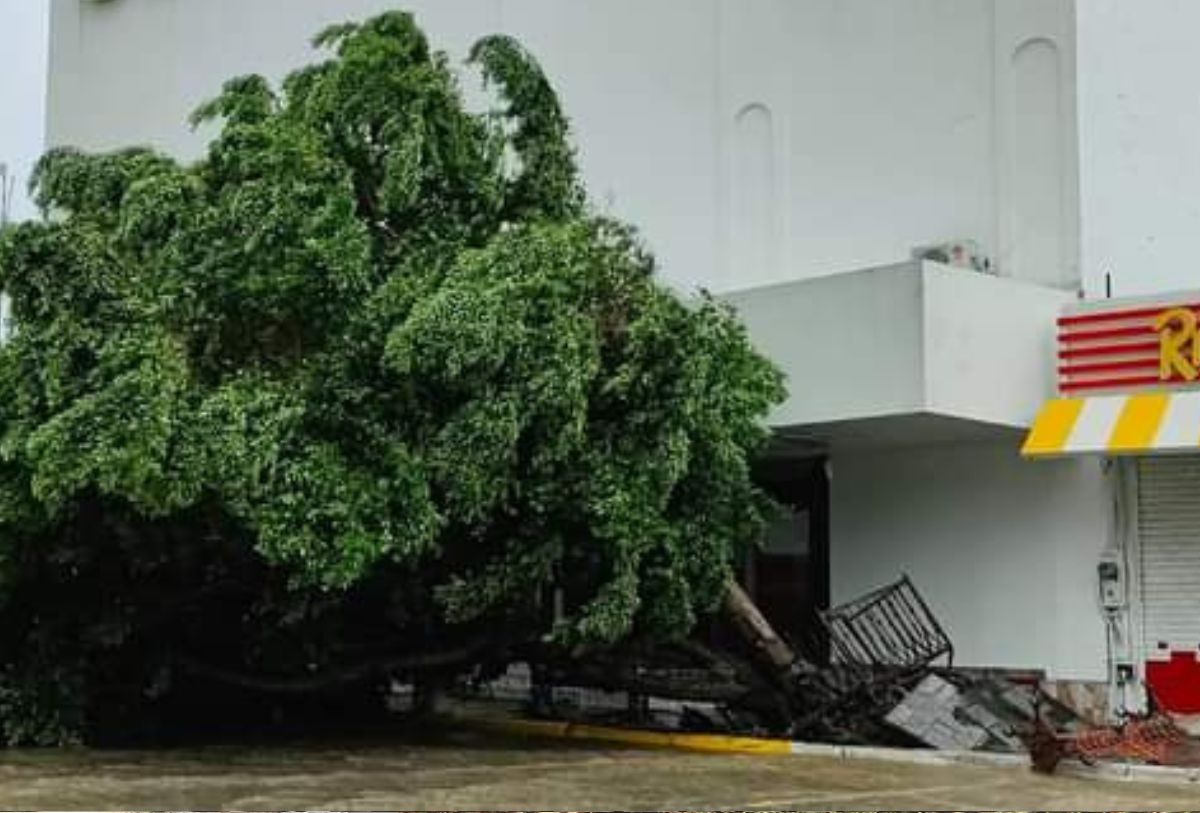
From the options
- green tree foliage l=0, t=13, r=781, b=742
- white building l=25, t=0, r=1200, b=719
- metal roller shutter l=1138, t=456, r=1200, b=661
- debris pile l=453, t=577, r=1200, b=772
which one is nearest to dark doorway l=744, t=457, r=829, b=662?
white building l=25, t=0, r=1200, b=719

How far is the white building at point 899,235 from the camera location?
51.8ft

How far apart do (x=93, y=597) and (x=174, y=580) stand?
0.74m

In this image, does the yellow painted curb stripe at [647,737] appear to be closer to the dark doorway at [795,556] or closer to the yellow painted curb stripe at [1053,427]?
the dark doorway at [795,556]

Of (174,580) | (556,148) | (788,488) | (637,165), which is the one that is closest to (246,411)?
(174,580)

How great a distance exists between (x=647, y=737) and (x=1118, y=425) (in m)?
5.44

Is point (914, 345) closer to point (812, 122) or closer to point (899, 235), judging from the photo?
point (899, 235)

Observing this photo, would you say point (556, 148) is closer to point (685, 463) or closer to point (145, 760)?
point (685, 463)

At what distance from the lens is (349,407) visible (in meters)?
12.6

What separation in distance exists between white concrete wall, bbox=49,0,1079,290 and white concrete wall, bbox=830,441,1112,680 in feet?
6.89

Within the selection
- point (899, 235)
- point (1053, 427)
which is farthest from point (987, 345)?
point (899, 235)

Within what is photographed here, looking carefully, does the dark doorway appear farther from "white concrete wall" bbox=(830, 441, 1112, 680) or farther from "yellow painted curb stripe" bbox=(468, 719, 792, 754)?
"yellow painted curb stripe" bbox=(468, 719, 792, 754)

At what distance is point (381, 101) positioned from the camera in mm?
13703

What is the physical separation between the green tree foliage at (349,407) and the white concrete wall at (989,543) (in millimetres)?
3124

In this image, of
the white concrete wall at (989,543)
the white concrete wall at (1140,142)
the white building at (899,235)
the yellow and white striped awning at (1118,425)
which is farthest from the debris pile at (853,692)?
the white concrete wall at (1140,142)
